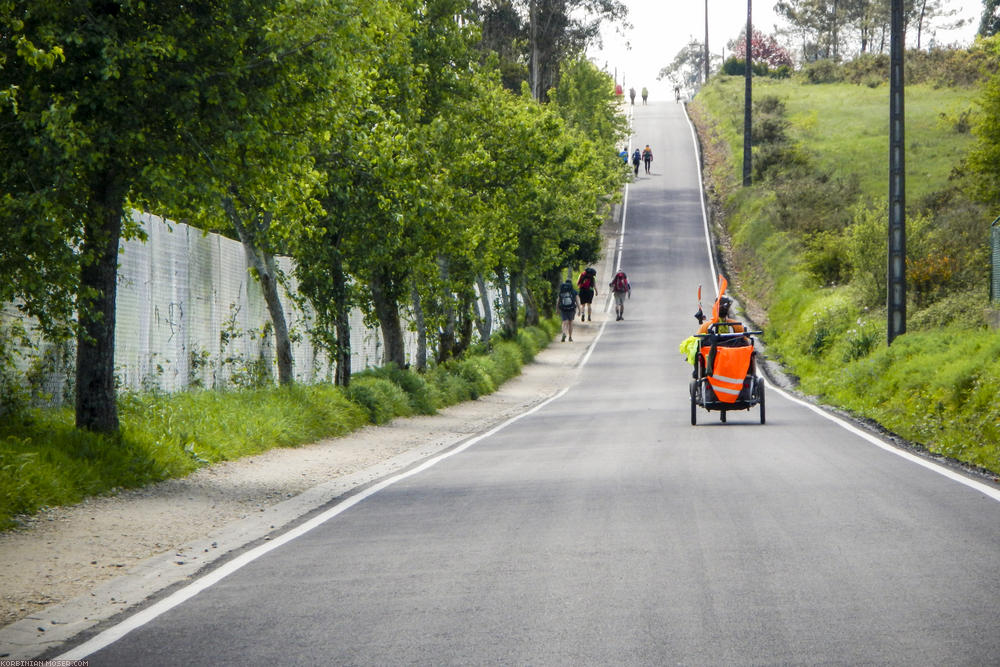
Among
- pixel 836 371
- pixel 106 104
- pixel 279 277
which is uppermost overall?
pixel 106 104

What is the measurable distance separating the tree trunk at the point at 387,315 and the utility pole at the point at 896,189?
9.72 metres

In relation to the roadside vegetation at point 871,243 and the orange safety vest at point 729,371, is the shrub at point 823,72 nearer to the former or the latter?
the roadside vegetation at point 871,243

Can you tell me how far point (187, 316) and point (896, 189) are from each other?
1411cm

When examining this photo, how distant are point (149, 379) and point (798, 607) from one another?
478 inches

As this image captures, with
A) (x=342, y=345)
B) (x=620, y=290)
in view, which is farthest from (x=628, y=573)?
(x=620, y=290)

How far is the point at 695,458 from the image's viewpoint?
13406mm

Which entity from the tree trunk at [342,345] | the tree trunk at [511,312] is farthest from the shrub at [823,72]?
the tree trunk at [342,345]

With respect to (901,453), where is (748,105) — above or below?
above

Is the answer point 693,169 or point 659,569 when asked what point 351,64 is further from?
point 693,169

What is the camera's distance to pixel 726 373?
17.7 metres

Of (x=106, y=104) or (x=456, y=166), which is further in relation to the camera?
(x=456, y=166)

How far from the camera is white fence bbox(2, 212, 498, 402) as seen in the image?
1609cm

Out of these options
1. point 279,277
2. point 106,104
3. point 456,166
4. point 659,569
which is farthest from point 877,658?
point 456,166

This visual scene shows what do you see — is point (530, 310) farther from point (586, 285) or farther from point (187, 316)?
point (187, 316)
